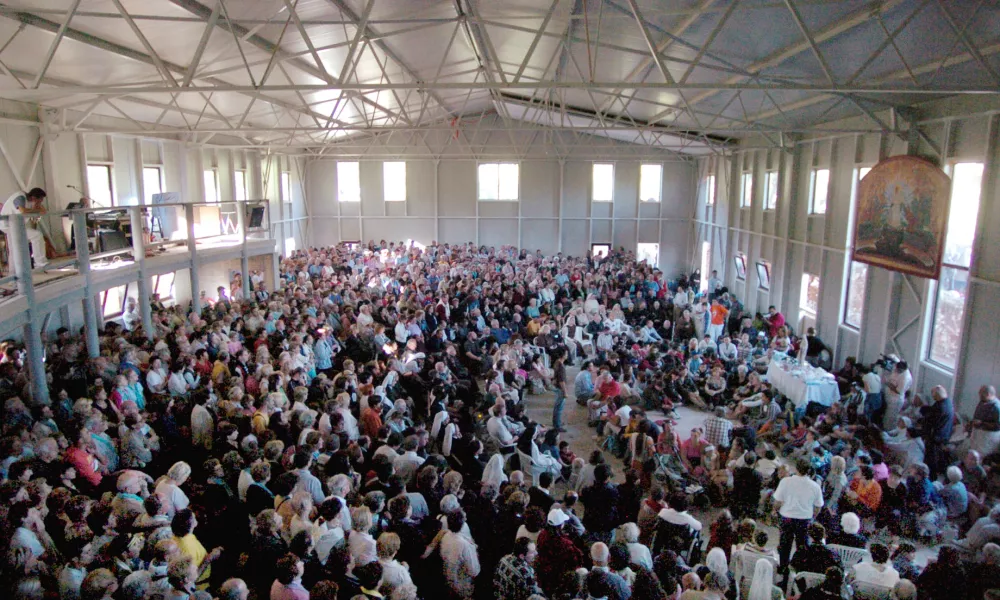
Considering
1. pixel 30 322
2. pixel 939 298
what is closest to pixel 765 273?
pixel 939 298

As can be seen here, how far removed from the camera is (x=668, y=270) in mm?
26594

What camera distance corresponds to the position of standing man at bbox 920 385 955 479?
8.38m

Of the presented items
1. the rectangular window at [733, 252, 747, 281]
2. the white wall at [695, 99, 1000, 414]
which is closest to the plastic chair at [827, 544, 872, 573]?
the white wall at [695, 99, 1000, 414]

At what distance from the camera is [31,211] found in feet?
32.2

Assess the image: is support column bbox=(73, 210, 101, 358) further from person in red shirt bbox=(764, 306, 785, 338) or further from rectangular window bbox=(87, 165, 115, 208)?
person in red shirt bbox=(764, 306, 785, 338)

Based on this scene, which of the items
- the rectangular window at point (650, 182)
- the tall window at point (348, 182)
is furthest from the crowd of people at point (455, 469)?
the tall window at point (348, 182)

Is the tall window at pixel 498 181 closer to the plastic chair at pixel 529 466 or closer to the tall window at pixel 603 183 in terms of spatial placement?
the tall window at pixel 603 183

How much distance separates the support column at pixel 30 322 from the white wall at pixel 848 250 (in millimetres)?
12202

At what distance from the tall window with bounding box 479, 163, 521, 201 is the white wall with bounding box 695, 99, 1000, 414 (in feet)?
27.8

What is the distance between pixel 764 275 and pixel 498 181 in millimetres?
12435

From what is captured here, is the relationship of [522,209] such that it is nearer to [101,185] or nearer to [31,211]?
[101,185]

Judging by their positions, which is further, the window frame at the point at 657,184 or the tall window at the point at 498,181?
the tall window at the point at 498,181

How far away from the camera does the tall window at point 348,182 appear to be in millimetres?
27047

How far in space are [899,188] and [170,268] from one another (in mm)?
13111
